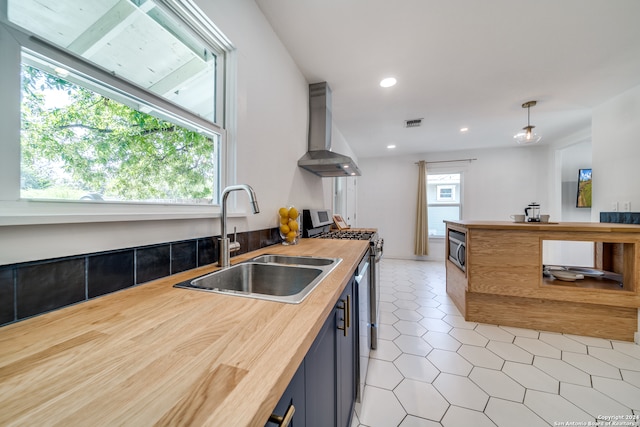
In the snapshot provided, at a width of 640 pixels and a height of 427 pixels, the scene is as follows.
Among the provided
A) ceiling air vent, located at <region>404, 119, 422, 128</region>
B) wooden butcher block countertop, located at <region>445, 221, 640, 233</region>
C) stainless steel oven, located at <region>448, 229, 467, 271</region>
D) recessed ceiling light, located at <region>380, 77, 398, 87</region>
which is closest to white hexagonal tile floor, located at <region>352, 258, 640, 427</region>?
stainless steel oven, located at <region>448, 229, 467, 271</region>

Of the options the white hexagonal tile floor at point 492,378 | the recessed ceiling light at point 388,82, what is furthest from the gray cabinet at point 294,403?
the recessed ceiling light at point 388,82

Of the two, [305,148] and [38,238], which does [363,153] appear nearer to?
[305,148]

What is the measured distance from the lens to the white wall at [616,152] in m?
2.52

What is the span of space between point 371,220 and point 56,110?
542 cm

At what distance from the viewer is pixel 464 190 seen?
198 inches

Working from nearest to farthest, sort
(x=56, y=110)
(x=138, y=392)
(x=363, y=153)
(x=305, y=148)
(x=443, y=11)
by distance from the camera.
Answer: (x=138, y=392) < (x=56, y=110) < (x=443, y=11) < (x=305, y=148) < (x=363, y=153)

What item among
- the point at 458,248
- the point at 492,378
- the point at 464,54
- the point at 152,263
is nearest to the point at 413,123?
the point at 464,54

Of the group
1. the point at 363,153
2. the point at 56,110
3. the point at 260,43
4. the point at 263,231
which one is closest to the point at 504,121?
the point at 363,153

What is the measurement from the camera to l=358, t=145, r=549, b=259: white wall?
4707mm

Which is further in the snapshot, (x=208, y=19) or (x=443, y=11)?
(x=443, y=11)

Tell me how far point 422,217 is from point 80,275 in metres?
5.36

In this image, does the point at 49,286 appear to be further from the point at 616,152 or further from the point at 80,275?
the point at 616,152

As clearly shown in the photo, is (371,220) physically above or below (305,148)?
below

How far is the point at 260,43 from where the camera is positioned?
5.32 feet
